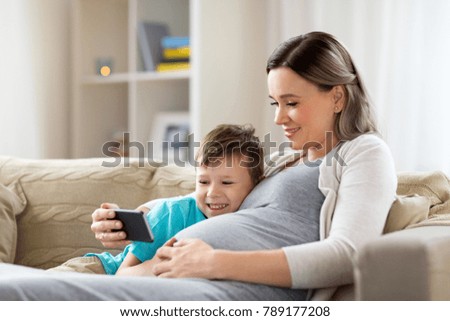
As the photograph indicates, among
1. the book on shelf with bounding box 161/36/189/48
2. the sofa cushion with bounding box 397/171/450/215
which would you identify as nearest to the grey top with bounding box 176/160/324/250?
the sofa cushion with bounding box 397/171/450/215

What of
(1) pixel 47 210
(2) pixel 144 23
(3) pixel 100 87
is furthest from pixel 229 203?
(3) pixel 100 87

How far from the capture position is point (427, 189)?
6.23 feet

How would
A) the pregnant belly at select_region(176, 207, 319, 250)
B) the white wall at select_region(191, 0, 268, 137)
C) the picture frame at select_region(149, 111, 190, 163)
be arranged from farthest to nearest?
the picture frame at select_region(149, 111, 190, 163), the white wall at select_region(191, 0, 268, 137), the pregnant belly at select_region(176, 207, 319, 250)

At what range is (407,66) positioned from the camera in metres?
2.94

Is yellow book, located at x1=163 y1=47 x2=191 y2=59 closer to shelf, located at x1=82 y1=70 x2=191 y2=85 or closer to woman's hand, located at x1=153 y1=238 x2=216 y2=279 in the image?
shelf, located at x1=82 y1=70 x2=191 y2=85

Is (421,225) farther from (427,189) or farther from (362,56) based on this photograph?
(362,56)

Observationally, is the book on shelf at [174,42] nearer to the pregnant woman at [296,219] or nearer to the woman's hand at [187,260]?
the pregnant woman at [296,219]

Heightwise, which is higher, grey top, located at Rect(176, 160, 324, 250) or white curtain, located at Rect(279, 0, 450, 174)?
white curtain, located at Rect(279, 0, 450, 174)

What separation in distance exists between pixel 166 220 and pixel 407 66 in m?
1.47

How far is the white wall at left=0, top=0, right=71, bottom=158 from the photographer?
142 inches

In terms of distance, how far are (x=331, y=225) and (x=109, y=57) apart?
2533 millimetres

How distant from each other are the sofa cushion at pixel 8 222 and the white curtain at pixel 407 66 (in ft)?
4.39

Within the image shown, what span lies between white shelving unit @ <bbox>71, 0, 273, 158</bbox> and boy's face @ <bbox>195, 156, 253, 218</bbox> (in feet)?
4.89
